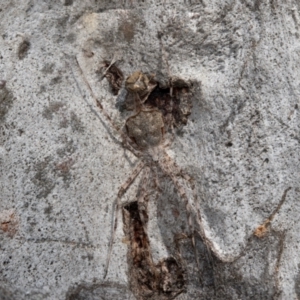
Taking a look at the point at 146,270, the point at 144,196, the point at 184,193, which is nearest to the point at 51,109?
the point at 144,196

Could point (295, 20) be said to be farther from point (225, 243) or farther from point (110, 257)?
point (110, 257)

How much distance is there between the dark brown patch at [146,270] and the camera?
5.52ft

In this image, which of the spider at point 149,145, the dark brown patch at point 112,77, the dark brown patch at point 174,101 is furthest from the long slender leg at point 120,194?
the dark brown patch at point 112,77

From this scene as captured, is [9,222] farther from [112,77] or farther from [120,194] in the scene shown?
[112,77]

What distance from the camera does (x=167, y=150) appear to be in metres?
1.74

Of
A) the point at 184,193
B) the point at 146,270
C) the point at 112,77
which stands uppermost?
the point at 112,77

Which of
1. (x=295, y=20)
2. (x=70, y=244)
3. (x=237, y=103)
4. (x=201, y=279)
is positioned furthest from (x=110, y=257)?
(x=295, y=20)

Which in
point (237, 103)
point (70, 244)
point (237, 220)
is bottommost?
point (237, 220)

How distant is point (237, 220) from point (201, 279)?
9.3 inches

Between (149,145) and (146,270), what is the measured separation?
44 cm

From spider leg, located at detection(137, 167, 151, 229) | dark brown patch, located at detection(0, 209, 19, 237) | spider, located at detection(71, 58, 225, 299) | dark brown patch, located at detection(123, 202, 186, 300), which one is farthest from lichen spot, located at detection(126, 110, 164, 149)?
dark brown patch, located at detection(0, 209, 19, 237)

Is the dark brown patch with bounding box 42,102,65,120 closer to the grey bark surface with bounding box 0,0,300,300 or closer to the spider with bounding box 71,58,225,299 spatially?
the grey bark surface with bounding box 0,0,300,300

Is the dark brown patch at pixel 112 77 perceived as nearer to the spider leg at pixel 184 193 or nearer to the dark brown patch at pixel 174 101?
the dark brown patch at pixel 174 101

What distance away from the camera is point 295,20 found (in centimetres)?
167
